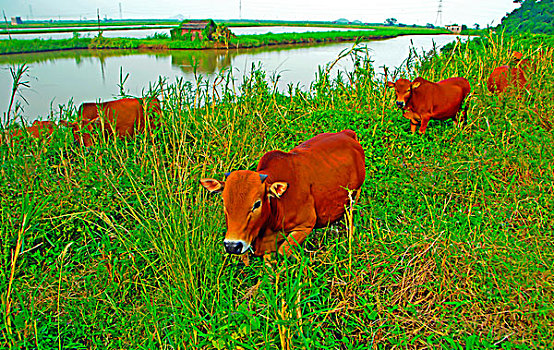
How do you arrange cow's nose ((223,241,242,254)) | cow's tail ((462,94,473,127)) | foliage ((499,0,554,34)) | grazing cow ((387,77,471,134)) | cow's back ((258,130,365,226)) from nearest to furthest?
cow's nose ((223,241,242,254)) < cow's back ((258,130,365,226)) < grazing cow ((387,77,471,134)) < cow's tail ((462,94,473,127)) < foliage ((499,0,554,34))

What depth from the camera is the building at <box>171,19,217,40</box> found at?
19.7m

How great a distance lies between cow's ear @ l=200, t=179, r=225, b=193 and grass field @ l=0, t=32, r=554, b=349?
28 centimetres

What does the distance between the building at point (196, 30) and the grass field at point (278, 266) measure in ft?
56.8

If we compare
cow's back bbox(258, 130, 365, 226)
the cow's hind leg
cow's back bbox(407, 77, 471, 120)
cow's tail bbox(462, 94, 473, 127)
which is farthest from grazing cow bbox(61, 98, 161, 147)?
cow's tail bbox(462, 94, 473, 127)

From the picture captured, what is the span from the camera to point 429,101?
465 cm

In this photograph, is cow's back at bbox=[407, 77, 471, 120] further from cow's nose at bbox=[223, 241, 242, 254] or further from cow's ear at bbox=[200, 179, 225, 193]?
cow's nose at bbox=[223, 241, 242, 254]

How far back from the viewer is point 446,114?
Result: 15.6 feet

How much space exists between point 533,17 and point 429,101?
18927 millimetres

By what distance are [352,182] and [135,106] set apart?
2.80 meters

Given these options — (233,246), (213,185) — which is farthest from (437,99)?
(233,246)

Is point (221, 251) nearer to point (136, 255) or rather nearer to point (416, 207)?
point (136, 255)

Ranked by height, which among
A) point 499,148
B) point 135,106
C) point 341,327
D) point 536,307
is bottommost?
point 341,327

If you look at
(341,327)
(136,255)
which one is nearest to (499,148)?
(341,327)

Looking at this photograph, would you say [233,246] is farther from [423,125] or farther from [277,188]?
[423,125]
